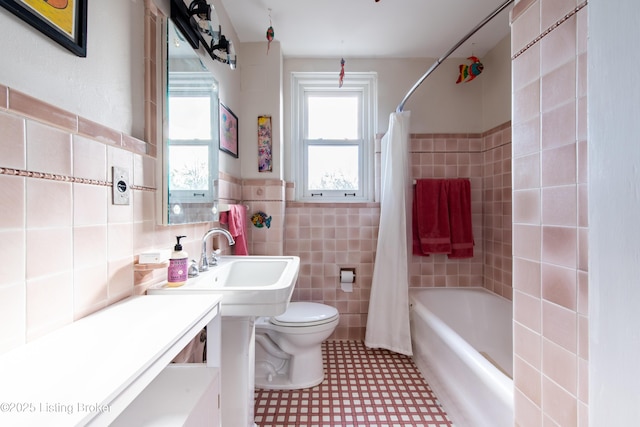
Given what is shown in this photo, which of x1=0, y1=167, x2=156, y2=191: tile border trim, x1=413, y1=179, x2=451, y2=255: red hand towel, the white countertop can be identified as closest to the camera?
the white countertop

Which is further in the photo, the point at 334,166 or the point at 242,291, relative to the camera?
the point at 334,166

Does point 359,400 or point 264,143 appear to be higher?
point 264,143

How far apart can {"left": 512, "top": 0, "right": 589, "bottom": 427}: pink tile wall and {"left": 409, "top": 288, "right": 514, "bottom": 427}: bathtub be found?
39 centimetres

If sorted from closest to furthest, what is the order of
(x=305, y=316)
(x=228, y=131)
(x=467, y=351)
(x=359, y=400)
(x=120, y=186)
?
(x=120, y=186) → (x=467, y=351) → (x=359, y=400) → (x=305, y=316) → (x=228, y=131)

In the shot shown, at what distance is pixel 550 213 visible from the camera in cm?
70

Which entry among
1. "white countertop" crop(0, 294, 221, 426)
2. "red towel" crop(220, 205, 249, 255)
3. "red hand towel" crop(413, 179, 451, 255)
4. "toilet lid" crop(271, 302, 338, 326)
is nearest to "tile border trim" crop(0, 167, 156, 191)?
"white countertop" crop(0, 294, 221, 426)

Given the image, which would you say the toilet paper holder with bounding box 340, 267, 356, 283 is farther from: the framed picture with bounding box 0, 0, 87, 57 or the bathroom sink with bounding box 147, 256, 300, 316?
the framed picture with bounding box 0, 0, 87, 57

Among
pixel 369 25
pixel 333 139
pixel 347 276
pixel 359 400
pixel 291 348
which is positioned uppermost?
pixel 369 25

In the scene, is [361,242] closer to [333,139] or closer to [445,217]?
[445,217]

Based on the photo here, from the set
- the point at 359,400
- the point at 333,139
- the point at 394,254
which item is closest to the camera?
the point at 359,400

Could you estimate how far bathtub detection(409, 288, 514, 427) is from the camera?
3.86 ft

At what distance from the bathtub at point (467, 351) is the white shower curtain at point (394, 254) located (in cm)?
12

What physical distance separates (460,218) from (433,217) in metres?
0.21

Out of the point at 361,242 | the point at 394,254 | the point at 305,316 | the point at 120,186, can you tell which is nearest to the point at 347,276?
the point at 361,242
